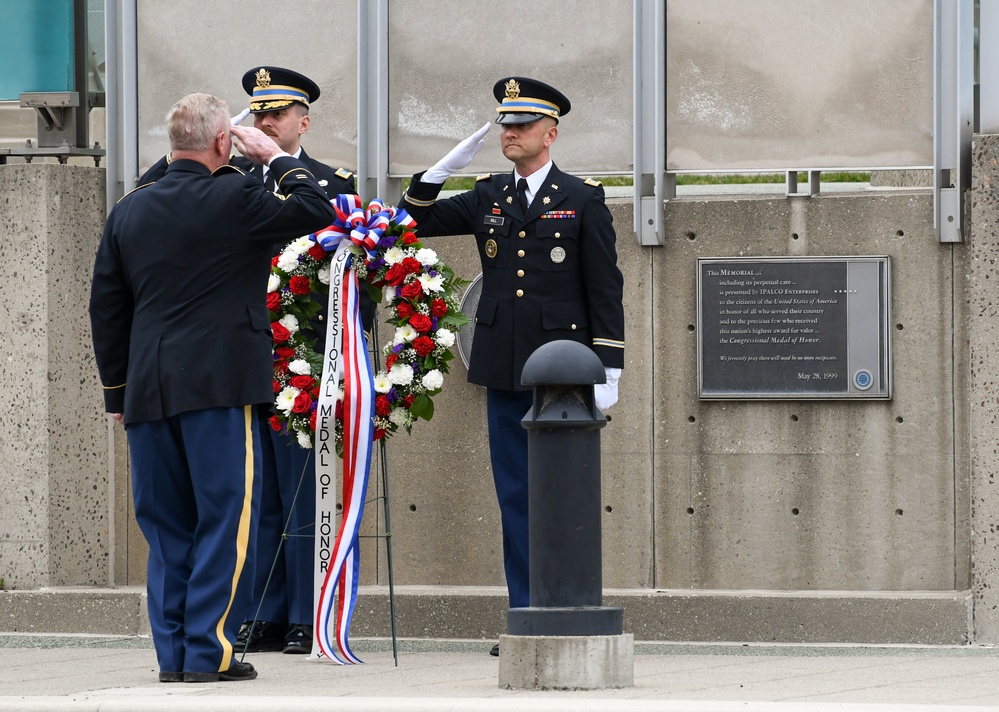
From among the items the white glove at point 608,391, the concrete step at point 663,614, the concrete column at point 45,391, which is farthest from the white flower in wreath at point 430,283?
the concrete column at point 45,391

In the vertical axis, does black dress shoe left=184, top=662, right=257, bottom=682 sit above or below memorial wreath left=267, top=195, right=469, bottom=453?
below

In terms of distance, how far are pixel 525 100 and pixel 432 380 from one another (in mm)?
1239

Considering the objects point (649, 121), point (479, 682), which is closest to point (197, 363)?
point (479, 682)

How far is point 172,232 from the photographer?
6.07 m

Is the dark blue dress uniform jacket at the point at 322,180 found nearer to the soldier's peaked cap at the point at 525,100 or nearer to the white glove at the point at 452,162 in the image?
the white glove at the point at 452,162

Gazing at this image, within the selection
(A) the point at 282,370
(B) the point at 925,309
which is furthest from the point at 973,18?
(A) the point at 282,370

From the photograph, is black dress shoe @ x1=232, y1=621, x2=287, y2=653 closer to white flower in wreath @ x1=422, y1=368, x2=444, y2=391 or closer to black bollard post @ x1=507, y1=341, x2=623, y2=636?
white flower in wreath @ x1=422, y1=368, x2=444, y2=391

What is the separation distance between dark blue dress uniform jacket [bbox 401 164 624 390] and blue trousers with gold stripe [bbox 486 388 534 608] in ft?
0.39

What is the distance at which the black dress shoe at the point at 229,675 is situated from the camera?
601cm

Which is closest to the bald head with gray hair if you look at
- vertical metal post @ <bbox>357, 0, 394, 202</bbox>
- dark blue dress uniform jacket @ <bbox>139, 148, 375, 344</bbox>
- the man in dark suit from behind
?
the man in dark suit from behind

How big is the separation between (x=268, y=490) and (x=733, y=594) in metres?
2.09

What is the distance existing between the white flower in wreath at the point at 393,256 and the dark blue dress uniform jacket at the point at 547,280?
49 cm

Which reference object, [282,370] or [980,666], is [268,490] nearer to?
[282,370]

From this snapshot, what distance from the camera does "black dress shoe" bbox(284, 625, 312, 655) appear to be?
7.22 m
